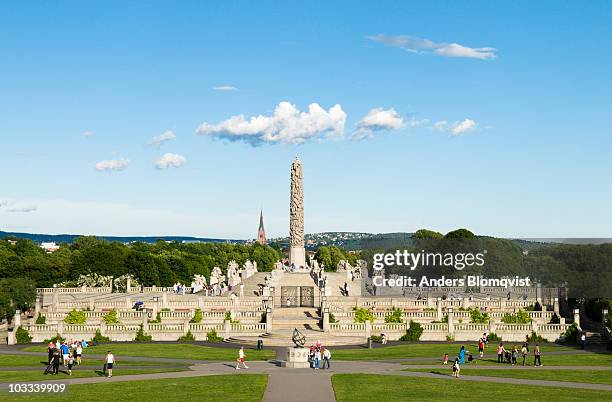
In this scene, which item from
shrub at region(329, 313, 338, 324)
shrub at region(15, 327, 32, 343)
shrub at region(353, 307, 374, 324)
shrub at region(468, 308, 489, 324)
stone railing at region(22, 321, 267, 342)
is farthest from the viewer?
shrub at region(329, 313, 338, 324)

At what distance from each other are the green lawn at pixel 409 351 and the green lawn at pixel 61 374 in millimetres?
13744

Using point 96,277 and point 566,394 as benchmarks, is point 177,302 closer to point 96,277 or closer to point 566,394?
point 96,277

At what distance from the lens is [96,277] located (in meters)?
114

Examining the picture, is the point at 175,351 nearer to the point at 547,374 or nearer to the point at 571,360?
the point at 547,374

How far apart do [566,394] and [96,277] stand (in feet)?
283

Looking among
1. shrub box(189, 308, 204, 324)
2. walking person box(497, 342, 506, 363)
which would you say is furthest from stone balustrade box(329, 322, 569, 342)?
walking person box(497, 342, 506, 363)

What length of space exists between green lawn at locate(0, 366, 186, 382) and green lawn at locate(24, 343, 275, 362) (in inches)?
240

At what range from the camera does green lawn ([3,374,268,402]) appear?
36.5 meters

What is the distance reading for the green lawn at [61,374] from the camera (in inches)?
1699

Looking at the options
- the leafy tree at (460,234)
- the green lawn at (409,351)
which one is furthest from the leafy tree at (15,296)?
the leafy tree at (460,234)

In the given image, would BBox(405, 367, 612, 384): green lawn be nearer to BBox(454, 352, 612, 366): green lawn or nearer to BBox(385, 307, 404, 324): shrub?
BBox(454, 352, 612, 366): green lawn

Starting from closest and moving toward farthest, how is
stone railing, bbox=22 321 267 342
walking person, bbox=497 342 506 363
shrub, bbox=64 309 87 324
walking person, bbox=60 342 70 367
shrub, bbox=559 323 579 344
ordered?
1. walking person, bbox=60 342 70 367
2. walking person, bbox=497 342 506 363
3. stone railing, bbox=22 321 267 342
4. shrub, bbox=559 323 579 344
5. shrub, bbox=64 309 87 324

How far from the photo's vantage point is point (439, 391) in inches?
1545

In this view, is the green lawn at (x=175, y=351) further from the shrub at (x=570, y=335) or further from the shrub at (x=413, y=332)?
the shrub at (x=570, y=335)
